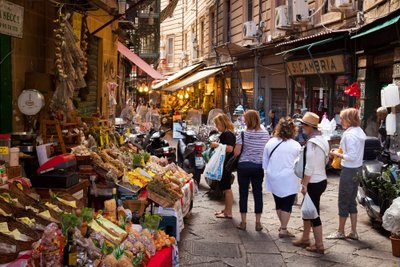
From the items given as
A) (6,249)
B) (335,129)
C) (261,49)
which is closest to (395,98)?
(335,129)

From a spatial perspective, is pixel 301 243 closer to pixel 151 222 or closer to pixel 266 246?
pixel 266 246

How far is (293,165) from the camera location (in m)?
7.38

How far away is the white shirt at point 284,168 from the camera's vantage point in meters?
7.33

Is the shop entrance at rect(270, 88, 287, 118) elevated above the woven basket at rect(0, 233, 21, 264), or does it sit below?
above

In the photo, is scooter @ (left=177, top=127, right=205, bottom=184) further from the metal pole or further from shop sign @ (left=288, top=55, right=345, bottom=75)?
the metal pole

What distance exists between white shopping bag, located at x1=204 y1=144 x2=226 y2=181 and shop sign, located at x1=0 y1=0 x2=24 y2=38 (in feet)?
11.8

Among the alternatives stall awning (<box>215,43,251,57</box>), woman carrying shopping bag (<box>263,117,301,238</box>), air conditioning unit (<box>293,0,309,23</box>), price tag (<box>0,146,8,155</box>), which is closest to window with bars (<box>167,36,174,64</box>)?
A: stall awning (<box>215,43,251,57</box>)

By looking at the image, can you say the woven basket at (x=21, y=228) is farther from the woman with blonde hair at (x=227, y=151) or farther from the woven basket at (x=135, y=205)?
the woman with blonde hair at (x=227, y=151)

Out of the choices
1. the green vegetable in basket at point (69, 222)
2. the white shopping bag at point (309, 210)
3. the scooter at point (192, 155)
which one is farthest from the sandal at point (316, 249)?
the scooter at point (192, 155)

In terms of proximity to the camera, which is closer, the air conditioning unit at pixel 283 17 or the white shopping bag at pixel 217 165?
the white shopping bag at pixel 217 165

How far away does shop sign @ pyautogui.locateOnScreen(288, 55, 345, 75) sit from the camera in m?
14.7

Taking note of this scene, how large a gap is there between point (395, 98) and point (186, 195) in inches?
189

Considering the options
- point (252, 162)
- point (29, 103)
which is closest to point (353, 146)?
point (252, 162)

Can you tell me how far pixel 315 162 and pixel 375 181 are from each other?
1.59 m
